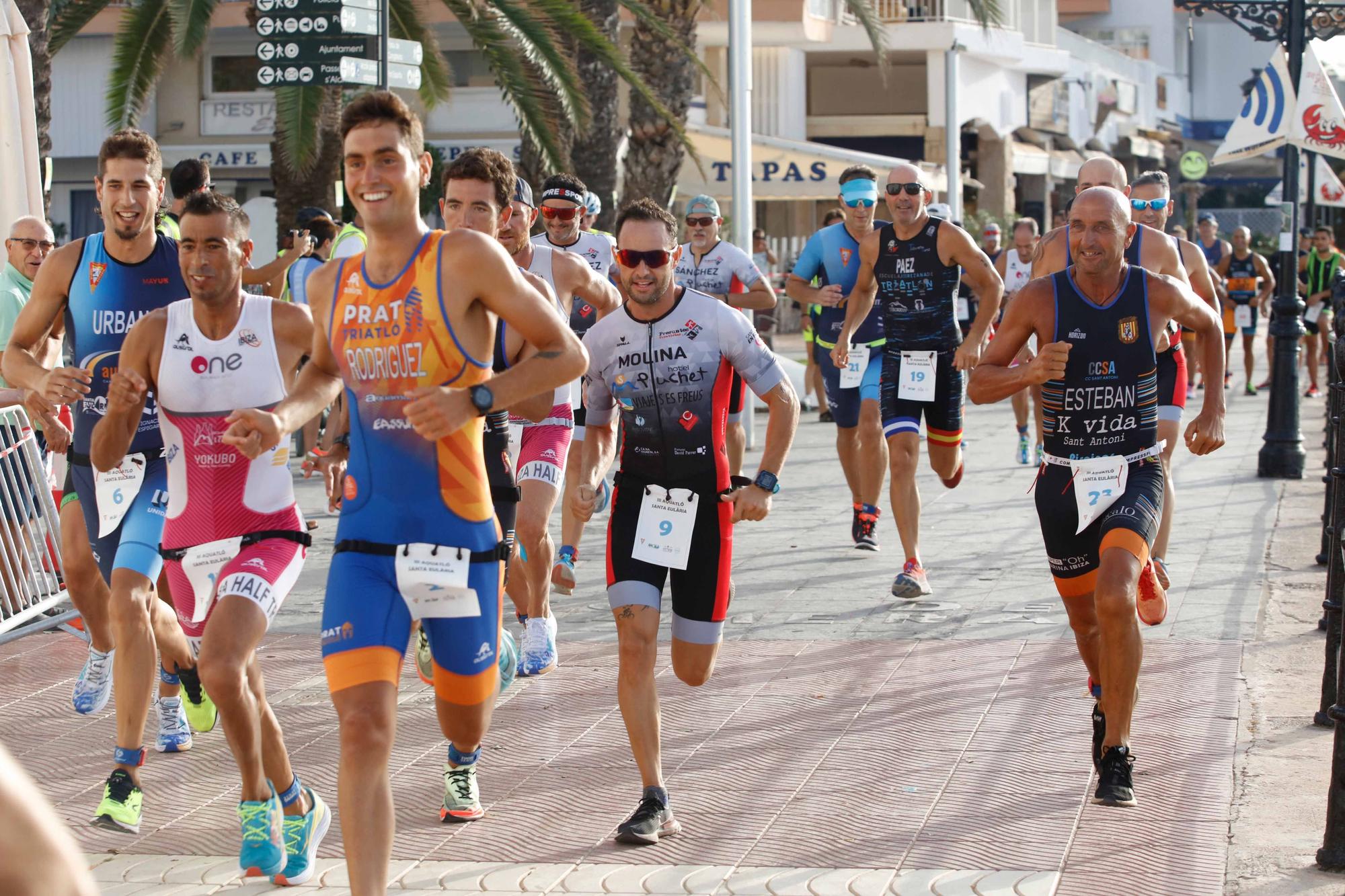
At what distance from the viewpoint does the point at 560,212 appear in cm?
884

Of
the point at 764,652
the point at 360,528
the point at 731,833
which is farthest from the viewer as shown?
the point at 764,652

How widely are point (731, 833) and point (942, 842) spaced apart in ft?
2.11

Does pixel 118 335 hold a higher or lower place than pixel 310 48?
lower

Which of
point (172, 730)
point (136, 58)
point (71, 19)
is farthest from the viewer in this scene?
point (71, 19)

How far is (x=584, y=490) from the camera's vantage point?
5.52 meters

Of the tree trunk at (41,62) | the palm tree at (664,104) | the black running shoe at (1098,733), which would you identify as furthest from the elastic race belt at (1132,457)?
the palm tree at (664,104)

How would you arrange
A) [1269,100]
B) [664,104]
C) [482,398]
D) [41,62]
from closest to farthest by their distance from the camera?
[482,398], [1269,100], [41,62], [664,104]

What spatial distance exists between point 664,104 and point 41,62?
7.31 meters

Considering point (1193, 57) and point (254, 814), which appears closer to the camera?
point (254, 814)

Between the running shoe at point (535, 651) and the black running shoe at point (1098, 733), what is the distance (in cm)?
267

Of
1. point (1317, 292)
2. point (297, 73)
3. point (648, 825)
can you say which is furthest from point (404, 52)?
point (1317, 292)

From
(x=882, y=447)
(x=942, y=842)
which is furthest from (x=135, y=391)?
(x=882, y=447)

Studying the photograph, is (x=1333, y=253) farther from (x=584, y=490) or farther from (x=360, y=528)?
(x=360, y=528)

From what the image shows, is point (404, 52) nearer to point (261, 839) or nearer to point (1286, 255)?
point (261, 839)
